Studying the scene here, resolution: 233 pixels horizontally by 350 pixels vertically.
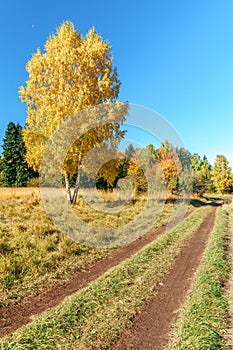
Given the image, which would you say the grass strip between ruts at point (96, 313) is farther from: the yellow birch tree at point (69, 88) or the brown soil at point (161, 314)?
the yellow birch tree at point (69, 88)

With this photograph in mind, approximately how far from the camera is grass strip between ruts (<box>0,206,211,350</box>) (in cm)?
448

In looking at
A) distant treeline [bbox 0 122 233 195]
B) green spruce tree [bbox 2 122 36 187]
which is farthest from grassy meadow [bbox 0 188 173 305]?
green spruce tree [bbox 2 122 36 187]

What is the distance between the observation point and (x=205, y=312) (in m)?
5.35

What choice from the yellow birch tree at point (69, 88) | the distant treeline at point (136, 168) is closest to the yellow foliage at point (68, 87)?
the yellow birch tree at point (69, 88)

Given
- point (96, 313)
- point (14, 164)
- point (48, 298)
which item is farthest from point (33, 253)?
point (14, 164)

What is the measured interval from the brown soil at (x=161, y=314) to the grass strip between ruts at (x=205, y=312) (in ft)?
0.74

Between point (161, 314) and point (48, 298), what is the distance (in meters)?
2.98

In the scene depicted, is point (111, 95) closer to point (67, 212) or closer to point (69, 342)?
point (67, 212)

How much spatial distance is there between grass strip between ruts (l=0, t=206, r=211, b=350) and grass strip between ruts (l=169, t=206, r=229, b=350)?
3.71 feet

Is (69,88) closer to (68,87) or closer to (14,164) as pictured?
(68,87)

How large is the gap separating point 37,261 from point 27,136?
11562 millimetres

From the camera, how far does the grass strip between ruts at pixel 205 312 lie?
4.38 meters

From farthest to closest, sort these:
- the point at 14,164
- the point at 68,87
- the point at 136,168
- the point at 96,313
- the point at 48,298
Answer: the point at 14,164
the point at 136,168
the point at 68,87
the point at 48,298
the point at 96,313

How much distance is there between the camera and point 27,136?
17.6m
